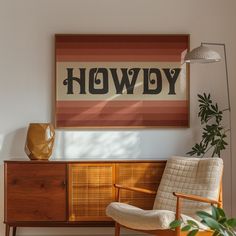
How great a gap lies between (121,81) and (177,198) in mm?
1537

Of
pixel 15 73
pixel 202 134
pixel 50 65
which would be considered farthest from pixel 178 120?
pixel 15 73

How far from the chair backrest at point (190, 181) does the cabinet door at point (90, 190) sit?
0.45 m

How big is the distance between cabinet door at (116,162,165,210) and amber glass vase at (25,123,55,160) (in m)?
0.67

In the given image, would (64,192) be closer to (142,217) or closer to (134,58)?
(142,217)

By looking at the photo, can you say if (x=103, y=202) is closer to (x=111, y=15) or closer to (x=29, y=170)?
(x=29, y=170)

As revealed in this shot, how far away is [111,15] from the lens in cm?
424

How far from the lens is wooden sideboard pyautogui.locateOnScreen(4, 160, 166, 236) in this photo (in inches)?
150

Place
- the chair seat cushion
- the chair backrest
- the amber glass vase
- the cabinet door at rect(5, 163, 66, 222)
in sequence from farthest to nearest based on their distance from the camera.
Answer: the amber glass vase → the cabinet door at rect(5, 163, 66, 222) → the chair backrest → the chair seat cushion

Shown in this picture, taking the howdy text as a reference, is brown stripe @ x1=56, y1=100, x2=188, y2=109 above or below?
below

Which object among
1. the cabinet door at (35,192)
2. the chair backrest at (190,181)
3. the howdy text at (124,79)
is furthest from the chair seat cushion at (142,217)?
the howdy text at (124,79)

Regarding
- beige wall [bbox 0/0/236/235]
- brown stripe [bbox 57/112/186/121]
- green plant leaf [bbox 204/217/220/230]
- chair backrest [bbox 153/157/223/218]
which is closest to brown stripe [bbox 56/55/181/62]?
beige wall [bbox 0/0/236/235]

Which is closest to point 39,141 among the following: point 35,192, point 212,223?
point 35,192

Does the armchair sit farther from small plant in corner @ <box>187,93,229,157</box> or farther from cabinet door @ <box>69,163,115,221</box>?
small plant in corner @ <box>187,93,229,157</box>

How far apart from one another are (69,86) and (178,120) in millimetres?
1093
